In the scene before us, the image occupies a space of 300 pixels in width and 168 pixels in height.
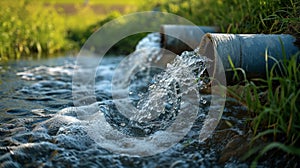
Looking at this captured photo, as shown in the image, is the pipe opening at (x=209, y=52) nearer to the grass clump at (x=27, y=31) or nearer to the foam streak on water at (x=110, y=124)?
the foam streak on water at (x=110, y=124)

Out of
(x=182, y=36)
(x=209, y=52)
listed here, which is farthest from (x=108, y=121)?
(x=182, y=36)

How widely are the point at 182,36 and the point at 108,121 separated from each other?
2.31 metres

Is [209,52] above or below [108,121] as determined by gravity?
above

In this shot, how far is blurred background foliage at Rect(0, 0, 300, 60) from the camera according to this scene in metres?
3.54

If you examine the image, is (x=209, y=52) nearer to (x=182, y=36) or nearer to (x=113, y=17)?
(x=182, y=36)

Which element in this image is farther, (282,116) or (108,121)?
(108,121)

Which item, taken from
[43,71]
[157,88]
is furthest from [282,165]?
[43,71]

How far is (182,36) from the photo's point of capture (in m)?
4.74

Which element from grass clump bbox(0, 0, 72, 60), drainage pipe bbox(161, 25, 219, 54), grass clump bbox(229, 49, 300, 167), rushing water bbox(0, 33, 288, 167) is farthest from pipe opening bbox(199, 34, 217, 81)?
grass clump bbox(0, 0, 72, 60)

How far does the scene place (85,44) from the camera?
25.9ft

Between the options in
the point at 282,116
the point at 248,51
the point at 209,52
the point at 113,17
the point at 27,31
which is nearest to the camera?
the point at 282,116

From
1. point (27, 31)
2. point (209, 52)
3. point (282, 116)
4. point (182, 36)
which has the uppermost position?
point (27, 31)

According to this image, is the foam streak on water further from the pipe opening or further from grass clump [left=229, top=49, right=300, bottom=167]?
grass clump [left=229, top=49, right=300, bottom=167]

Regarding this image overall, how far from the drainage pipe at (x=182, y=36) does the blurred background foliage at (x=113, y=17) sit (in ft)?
1.12
